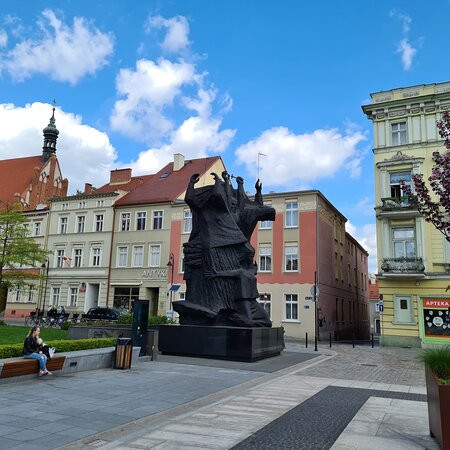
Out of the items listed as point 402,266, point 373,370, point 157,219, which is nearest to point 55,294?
point 157,219

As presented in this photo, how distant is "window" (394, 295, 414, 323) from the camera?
28531 mm

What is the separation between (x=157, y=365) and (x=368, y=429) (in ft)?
27.9

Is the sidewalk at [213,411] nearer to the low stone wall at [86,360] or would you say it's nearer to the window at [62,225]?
the low stone wall at [86,360]

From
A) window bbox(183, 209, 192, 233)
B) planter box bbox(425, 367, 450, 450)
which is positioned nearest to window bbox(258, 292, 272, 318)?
window bbox(183, 209, 192, 233)

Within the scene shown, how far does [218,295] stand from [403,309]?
16.6 m

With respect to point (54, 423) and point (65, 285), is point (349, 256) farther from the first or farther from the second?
point (54, 423)

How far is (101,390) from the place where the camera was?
984cm

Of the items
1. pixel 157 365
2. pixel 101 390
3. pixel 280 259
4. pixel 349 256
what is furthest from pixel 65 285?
pixel 101 390

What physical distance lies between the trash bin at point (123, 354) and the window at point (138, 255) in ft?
93.7

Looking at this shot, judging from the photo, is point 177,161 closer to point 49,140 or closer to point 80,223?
point 80,223

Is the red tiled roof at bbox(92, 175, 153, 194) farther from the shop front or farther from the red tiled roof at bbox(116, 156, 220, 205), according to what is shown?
the shop front

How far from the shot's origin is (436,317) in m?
27.8

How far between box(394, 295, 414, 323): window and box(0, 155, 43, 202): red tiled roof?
4521 cm

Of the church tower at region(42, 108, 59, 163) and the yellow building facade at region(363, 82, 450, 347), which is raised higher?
the church tower at region(42, 108, 59, 163)
